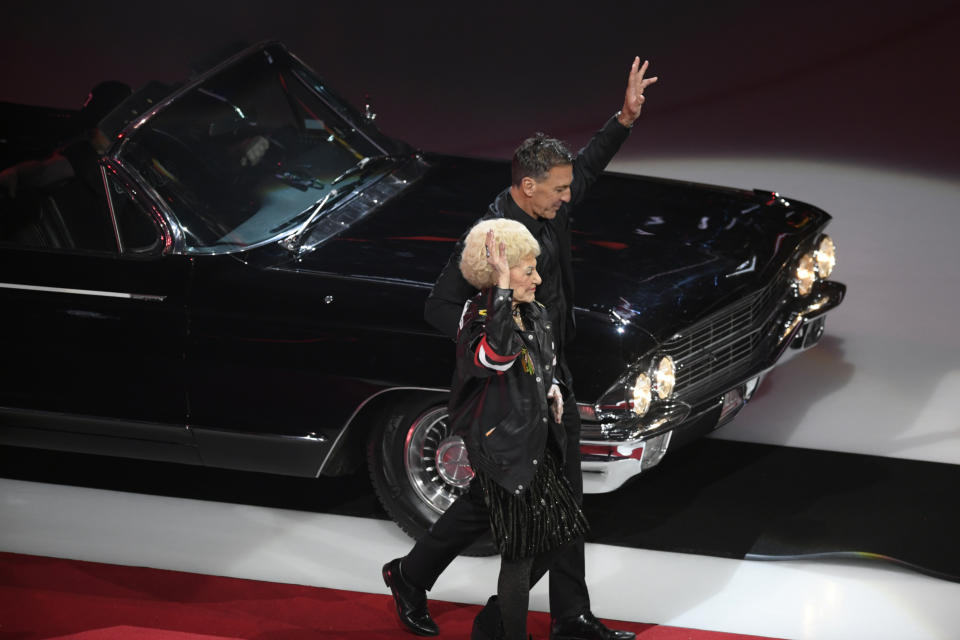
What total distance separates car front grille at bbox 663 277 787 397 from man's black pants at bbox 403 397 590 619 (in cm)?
73

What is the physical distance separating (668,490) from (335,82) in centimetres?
585

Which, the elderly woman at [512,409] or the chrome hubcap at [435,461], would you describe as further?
the chrome hubcap at [435,461]

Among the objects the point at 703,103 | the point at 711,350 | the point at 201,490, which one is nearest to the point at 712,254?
→ the point at 711,350

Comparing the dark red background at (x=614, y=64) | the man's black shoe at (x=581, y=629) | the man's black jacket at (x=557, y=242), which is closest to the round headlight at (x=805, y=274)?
the man's black jacket at (x=557, y=242)

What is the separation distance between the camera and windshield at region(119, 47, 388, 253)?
4754 millimetres

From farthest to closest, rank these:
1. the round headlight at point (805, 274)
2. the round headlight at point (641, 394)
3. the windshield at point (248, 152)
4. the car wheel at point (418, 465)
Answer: the round headlight at point (805, 274) → the windshield at point (248, 152) → the car wheel at point (418, 465) → the round headlight at point (641, 394)

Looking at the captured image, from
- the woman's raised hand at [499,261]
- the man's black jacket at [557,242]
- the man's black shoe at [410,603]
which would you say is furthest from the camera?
the man's black shoe at [410,603]

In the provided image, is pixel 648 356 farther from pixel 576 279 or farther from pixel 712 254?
pixel 712 254

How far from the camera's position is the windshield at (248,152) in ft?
15.6

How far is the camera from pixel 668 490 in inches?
203

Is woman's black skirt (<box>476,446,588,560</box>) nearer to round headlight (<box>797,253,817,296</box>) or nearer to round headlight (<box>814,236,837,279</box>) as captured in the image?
round headlight (<box>797,253,817,296</box>)

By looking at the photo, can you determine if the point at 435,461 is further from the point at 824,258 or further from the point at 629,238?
the point at 824,258

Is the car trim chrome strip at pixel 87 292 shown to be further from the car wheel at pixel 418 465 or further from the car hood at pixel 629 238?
the car wheel at pixel 418 465

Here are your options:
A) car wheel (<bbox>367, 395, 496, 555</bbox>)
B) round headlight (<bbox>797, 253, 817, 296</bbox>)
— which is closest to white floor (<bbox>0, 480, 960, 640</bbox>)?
car wheel (<bbox>367, 395, 496, 555</bbox>)
